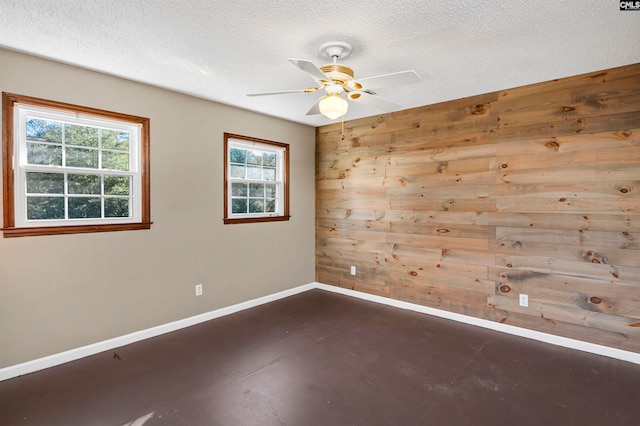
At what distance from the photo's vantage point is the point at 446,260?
383cm

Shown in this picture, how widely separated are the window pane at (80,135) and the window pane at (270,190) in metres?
2.01

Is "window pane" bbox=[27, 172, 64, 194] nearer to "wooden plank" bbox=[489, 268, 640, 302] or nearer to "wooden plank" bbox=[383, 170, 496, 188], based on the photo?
"wooden plank" bbox=[383, 170, 496, 188]

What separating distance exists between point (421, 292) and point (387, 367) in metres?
1.51

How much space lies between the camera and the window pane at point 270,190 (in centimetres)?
452

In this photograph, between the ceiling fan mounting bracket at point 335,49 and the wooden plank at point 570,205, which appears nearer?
the ceiling fan mounting bracket at point 335,49

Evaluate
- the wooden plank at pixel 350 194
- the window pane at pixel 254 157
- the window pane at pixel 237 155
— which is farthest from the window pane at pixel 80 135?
the wooden plank at pixel 350 194

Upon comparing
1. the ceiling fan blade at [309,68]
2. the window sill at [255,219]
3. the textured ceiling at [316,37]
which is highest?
the textured ceiling at [316,37]

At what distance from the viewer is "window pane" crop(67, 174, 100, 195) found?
9.32ft

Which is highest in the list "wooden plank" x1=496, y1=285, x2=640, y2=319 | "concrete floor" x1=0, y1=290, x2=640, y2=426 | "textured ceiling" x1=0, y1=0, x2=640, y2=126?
"textured ceiling" x1=0, y1=0, x2=640, y2=126

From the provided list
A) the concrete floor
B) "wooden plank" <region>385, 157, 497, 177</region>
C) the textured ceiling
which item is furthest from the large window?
"wooden plank" <region>385, 157, 497, 177</region>

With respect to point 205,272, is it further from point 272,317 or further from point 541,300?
point 541,300

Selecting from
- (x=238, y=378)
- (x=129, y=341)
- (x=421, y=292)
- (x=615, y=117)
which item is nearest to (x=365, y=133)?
(x=421, y=292)

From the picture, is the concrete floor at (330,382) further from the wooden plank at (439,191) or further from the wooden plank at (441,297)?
the wooden plank at (439,191)

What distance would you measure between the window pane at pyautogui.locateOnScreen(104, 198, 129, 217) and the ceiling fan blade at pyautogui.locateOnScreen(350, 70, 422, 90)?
7.87ft
